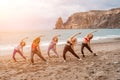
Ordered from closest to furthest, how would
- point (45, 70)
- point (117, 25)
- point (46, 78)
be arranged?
point (46, 78)
point (45, 70)
point (117, 25)

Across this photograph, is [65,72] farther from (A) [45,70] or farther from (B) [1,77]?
(B) [1,77]

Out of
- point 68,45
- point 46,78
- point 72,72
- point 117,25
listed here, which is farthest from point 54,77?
point 117,25

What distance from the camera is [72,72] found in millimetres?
11938

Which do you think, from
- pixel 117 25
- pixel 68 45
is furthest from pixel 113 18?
pixel 68 45

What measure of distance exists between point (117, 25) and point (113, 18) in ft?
20.1

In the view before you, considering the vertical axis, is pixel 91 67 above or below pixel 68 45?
below

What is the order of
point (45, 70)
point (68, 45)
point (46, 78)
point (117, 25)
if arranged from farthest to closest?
point (117, 25)
point (68, 45)
point (45, 70)
point (46, 78)

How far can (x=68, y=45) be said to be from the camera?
614 inches

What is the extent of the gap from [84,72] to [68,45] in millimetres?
3955

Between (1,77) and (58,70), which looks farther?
(58,70)

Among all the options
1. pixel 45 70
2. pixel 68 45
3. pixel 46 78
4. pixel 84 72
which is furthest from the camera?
pixel 68 45

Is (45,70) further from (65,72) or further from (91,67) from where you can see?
(91,67)

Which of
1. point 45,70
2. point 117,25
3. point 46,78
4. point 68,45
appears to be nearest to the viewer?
point 46,78

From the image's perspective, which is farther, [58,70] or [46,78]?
[58,70]
